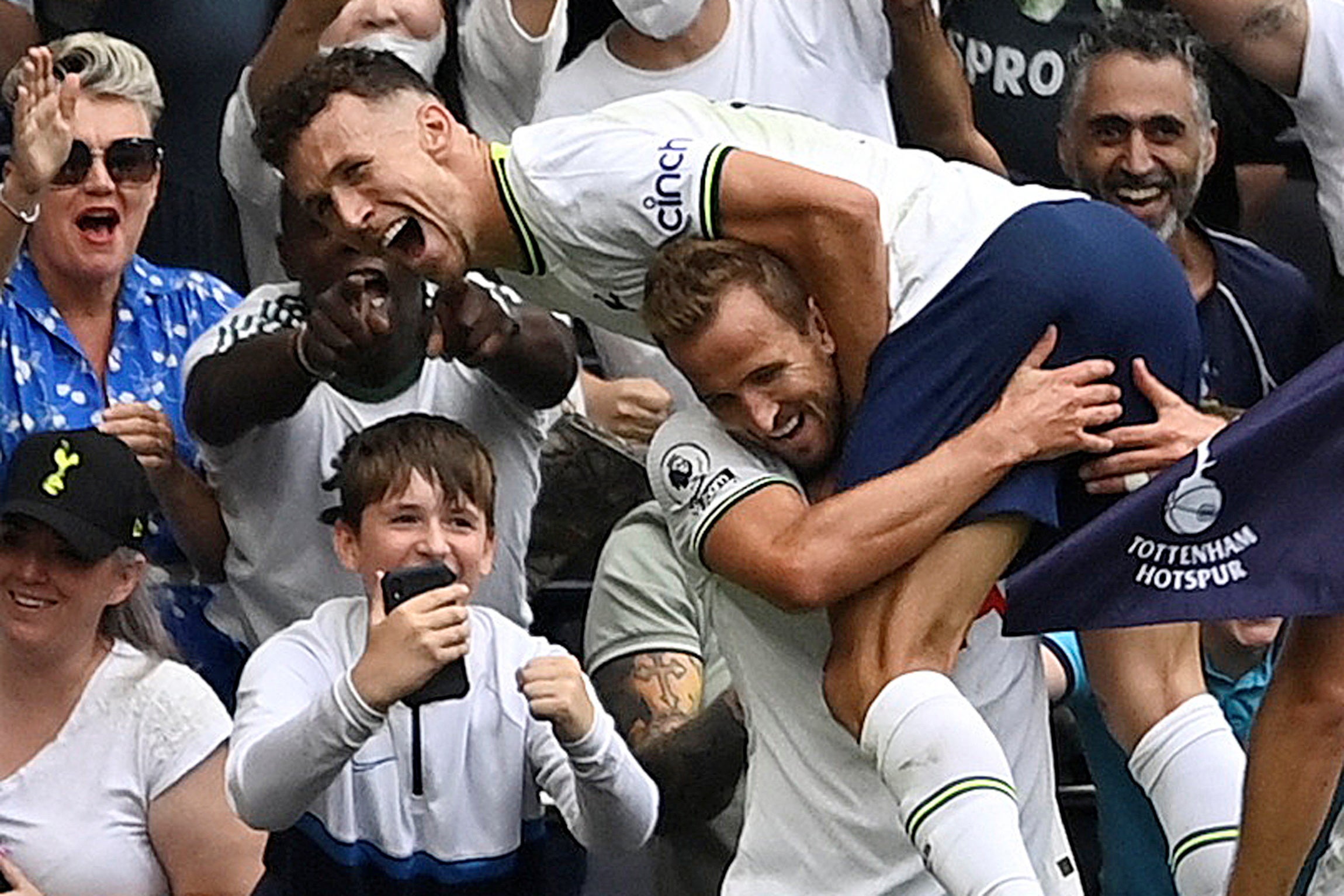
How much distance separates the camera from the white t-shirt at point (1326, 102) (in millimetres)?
5473

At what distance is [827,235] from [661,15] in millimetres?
1600

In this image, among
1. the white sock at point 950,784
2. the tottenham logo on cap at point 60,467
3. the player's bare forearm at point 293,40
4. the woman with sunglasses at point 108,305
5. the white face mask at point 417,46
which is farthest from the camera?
the white face mask at point 417,46

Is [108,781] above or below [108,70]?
below

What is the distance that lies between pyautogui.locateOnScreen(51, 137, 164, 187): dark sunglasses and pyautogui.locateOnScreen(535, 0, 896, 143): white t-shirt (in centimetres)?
68

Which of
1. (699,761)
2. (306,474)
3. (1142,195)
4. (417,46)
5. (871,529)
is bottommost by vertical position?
(699,761)

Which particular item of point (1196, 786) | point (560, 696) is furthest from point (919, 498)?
point (560, 696)

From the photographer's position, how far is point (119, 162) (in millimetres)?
5301

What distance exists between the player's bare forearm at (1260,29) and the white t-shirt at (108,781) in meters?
2.03

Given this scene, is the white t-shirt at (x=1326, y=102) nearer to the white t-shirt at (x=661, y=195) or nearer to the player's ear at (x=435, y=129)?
the white t-shirt at (x=661, y=195)

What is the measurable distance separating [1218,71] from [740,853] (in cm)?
242

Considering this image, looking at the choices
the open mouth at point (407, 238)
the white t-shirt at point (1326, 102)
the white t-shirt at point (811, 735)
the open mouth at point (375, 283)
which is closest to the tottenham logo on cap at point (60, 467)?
the open mouth at point (375, 283)

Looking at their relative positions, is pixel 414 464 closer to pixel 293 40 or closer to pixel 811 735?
pixel 811 735

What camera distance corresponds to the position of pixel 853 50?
5.63 m

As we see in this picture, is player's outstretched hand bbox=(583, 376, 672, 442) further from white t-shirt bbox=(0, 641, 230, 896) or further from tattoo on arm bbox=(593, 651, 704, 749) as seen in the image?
white t-shirt bbox=(0, 641, 230, 896)
